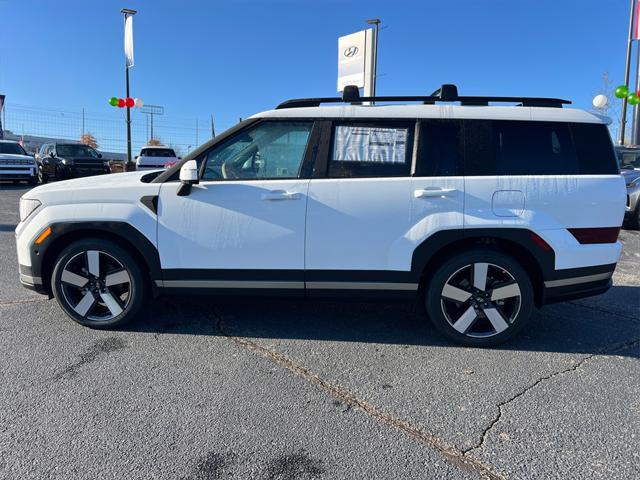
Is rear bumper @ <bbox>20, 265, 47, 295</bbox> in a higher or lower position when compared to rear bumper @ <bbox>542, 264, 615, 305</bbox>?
lower

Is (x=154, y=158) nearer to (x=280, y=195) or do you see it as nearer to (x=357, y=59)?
(x=357, y=59)

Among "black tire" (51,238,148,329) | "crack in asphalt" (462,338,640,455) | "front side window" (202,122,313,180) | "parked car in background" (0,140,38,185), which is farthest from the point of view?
"parked car in background" (0,140,38,185)

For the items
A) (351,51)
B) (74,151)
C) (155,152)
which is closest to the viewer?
(351,51)

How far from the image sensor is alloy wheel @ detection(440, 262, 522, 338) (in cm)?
363

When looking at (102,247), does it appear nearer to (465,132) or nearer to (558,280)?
(465,132)

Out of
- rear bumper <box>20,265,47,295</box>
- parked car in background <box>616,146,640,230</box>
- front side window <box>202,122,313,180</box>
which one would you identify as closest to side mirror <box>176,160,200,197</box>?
front side window <box>202,122,313,180</box>

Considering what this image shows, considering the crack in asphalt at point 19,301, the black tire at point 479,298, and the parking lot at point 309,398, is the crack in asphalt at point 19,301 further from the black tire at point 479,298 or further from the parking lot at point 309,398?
the black tire at point 479,298

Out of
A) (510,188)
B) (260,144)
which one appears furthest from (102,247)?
(510,188)

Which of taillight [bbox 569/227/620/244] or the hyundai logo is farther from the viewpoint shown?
the hyundai logo

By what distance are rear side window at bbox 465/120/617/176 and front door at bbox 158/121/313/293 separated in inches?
50.7

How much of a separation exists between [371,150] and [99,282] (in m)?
2.45

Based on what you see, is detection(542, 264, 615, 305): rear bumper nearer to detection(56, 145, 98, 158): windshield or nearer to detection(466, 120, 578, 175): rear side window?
detection(466, 120, 578, 175): rear side window

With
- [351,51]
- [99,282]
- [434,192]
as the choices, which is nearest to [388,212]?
[434,192]

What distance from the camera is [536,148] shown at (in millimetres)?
3604
